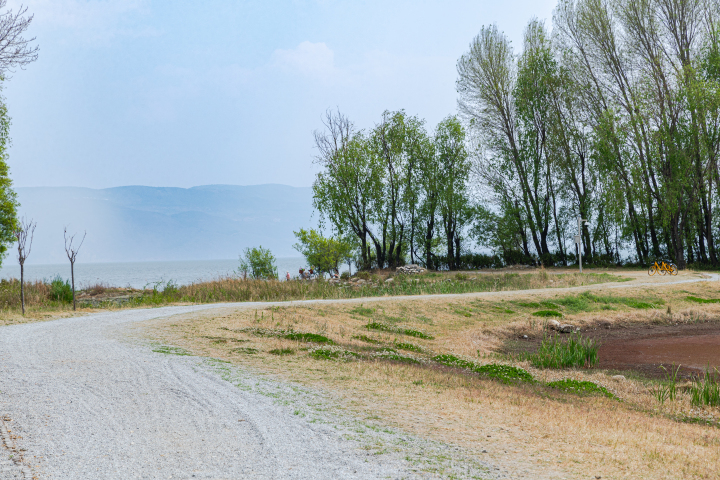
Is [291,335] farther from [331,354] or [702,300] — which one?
[702,300]

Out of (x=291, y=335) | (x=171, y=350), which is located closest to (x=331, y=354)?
(x=291, y=335)

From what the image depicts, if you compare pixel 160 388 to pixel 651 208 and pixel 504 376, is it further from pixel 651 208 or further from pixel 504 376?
pixel 651 208

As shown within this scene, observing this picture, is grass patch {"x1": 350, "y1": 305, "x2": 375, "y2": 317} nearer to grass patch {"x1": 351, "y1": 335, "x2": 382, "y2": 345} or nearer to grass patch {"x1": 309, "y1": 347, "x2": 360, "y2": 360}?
grass patch {"x1": 351, "y1": 335, "x2": 382, "y2": 345}

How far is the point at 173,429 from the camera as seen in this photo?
6191mm

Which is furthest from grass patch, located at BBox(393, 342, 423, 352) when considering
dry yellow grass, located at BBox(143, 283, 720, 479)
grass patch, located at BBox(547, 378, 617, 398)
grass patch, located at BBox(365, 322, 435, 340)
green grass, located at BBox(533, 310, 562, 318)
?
green grass, located at BBox(533, 310, 562, 318)

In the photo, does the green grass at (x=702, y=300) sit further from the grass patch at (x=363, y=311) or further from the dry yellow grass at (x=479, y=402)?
the grass patch at (x=363, y=311)

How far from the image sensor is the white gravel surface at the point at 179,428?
16.6 feet

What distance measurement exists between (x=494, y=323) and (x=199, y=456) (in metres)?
15.3

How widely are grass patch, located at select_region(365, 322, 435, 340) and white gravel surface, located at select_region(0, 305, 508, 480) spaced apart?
24.2ft

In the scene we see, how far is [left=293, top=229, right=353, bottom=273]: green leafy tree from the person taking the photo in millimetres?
48250

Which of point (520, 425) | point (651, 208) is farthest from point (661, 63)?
point (520, 425)

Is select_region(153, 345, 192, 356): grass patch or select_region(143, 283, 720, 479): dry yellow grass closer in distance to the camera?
select_region(143, 283, 720, 479): dry yellow grass

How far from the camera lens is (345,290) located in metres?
26.0

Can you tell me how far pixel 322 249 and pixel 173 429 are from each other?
42.3 metres
